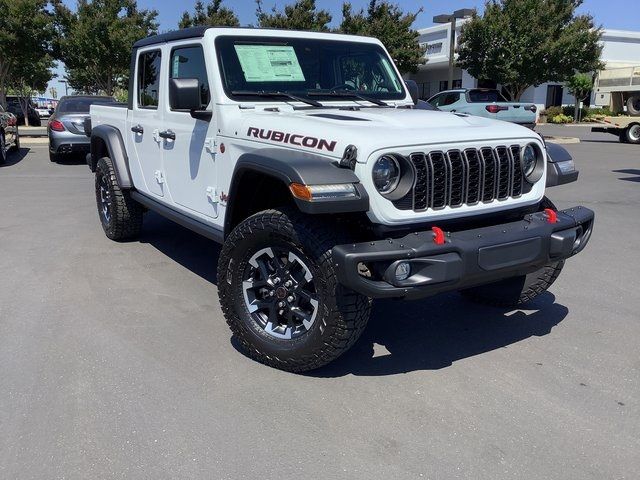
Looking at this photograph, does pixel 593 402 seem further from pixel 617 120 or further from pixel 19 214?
pixel 617 120

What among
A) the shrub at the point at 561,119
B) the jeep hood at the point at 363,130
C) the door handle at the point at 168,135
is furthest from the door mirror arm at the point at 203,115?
the shrub at the point at 561,119

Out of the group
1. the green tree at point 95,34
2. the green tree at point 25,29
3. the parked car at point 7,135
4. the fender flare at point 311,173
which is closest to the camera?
the fender flare at point 311,173

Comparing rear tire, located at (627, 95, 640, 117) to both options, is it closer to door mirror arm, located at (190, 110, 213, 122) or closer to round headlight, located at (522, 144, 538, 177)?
round headlight, located at (522, 144, 538, 177)

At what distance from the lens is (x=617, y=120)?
64.9 ft

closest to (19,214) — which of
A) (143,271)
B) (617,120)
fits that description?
(143,271)

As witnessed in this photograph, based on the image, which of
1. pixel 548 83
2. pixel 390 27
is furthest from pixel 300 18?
pixel 548 83

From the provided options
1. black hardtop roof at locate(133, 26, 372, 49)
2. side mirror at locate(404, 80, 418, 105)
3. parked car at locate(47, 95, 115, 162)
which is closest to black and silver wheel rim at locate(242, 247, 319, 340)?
black hardtop roof at locate(133, 26, 372, 49)

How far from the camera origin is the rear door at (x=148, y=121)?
→ 507 cm

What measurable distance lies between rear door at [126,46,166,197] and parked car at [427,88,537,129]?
14.3m

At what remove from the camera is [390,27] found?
29.0 metres

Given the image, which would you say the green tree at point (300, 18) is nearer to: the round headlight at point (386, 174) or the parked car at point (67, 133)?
the parked car at point (67, 133)

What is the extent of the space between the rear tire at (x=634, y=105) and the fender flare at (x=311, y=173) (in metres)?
18.5

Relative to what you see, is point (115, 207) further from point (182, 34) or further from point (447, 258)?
point (447, 258)

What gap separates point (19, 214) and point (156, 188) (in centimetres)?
377
